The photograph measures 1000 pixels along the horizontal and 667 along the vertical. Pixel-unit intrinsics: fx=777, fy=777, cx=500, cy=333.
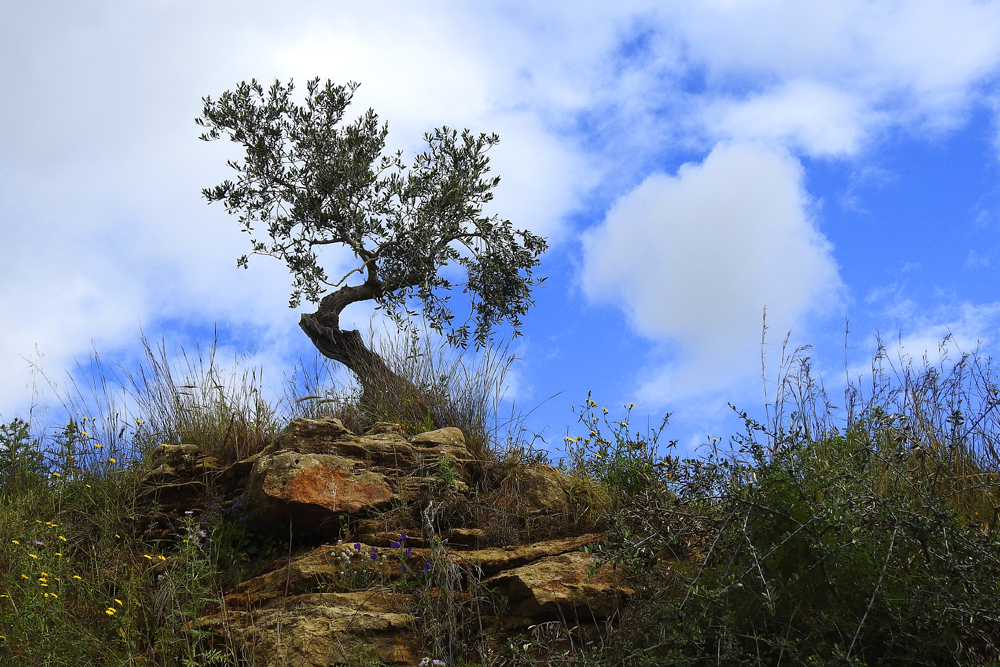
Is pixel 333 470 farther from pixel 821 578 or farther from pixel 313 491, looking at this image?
pixel 821 578

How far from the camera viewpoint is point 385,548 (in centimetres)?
530

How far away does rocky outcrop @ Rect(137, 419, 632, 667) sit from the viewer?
451cm

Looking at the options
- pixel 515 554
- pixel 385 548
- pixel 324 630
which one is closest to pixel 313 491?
pixel 385 548

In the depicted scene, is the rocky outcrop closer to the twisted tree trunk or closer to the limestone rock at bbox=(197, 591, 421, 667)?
the limestone rock at bbox=(197, 591, 421, 667)

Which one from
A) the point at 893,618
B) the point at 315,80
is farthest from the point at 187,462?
the point at 893,618

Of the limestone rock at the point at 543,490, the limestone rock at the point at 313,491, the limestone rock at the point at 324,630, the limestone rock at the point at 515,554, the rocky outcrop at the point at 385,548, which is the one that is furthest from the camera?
the limestone rock at the point at 543,490

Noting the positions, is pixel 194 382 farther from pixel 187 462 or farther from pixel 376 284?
pixel 376 284

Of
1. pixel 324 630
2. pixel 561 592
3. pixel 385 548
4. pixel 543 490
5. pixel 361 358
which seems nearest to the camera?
pixel 324 630

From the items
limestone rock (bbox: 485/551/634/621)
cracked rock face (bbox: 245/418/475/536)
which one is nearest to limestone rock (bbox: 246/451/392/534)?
cracked rock face (bbox: 245/418/475/536)

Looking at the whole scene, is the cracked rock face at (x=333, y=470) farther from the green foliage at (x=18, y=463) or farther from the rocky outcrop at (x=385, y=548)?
the green foliage at (x=18, y=463)

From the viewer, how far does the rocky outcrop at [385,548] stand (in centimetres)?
→ 451

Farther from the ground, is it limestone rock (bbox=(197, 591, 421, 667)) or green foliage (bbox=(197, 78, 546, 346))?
green foliage (bbox=(197, 78, 546, 346))

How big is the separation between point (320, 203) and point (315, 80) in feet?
5.02

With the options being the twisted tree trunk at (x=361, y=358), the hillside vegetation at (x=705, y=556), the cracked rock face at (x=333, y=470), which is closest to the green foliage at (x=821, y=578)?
the hillside vegetation at (x=705, y=556)
